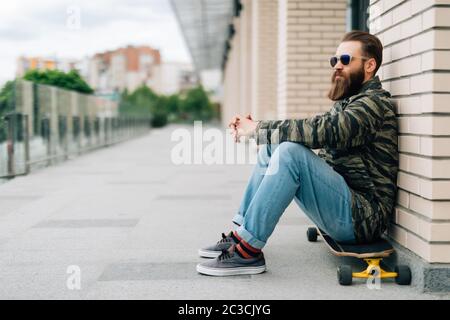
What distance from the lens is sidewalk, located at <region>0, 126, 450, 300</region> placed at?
329cm

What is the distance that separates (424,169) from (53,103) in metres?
10.1

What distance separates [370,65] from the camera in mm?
3605

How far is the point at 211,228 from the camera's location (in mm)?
5164

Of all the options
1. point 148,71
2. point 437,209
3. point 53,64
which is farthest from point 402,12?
point 148,71

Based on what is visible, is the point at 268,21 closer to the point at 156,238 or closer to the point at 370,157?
the point at 156,238

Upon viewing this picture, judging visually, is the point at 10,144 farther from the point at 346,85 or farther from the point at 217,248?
the point at 346,85

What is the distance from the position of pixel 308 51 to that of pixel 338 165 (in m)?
4.92

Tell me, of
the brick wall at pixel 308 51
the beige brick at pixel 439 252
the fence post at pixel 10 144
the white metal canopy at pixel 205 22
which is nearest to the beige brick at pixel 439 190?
the beige brick at pixel 439 252

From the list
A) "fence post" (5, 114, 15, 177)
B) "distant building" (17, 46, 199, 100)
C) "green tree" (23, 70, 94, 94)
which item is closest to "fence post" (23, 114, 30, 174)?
"fence post" (5, 114, 15, 177)

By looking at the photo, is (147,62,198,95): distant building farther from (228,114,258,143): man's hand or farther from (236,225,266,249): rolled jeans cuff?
(236,225,266,249): rolled jeans cuff

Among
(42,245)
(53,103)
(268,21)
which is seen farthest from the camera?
(268,21)

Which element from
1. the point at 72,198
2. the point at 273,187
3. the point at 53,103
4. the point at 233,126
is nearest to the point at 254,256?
the point at 273,187

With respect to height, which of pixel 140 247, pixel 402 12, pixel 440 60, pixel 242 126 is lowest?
pixel 140 247

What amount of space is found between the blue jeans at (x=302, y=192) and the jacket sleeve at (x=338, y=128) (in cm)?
6
